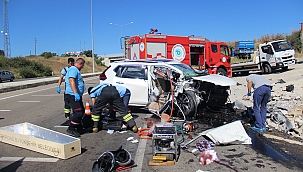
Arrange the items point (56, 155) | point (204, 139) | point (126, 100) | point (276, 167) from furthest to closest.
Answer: point (126, 100), point (204, 139), point (56, 155), point (276, 167)

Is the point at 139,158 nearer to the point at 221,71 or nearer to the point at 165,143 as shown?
the point at 165,143

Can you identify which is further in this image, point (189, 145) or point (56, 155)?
point (189, 145)

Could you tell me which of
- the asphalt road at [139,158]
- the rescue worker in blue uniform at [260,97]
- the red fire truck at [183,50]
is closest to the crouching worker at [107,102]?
the asphalt road at [139,158]

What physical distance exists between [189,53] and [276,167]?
15.0 m

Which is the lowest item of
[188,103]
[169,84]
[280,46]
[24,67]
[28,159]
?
[28,159]

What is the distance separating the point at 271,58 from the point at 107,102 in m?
18.6

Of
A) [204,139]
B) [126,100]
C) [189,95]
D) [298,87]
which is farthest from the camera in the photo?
[298,87]

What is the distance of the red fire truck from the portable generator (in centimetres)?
1262

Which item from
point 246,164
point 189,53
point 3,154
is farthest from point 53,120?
point 189,53

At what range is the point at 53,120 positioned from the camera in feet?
28.6

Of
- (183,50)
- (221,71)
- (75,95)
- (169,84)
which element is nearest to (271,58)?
(221,71)

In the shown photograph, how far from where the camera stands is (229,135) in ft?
19.9

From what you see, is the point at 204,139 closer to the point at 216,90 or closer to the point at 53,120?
the point at 216,90

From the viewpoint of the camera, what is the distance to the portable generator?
498 centimetres
